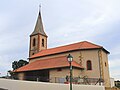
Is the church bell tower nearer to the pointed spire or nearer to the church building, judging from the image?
the pointed spire

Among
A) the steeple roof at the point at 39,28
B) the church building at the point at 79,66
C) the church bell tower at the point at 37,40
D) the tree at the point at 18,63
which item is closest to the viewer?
the church building at the point at 79,66

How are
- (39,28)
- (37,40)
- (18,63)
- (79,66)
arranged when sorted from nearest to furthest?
(79,66) → (37,40) → (39,28) → (18,63)

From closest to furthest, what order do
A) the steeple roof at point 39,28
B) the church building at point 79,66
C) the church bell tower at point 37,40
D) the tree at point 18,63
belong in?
the church building at point 79,66
the church bell tower at point 37,40
the steeple roof at point 39,28
the tree at point 18,63

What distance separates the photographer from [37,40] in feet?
147

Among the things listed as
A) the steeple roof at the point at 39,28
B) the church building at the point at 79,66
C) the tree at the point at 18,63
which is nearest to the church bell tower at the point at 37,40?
the steeple roof at the point at 39,28

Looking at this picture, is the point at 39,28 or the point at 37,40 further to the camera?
the point at 39,28

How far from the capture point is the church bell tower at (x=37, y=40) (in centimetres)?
4414

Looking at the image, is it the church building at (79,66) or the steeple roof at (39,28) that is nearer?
the church building at (79,66)

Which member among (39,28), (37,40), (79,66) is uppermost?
(39,28)

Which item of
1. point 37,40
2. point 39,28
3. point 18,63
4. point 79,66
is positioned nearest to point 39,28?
point 39,28

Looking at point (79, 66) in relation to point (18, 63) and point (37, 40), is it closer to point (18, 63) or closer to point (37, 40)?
point (37, 40)

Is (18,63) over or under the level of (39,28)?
under

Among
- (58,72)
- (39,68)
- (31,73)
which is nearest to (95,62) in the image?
(58,72)

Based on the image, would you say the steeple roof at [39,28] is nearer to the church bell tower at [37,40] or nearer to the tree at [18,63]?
the church bell tower at [37,40]
